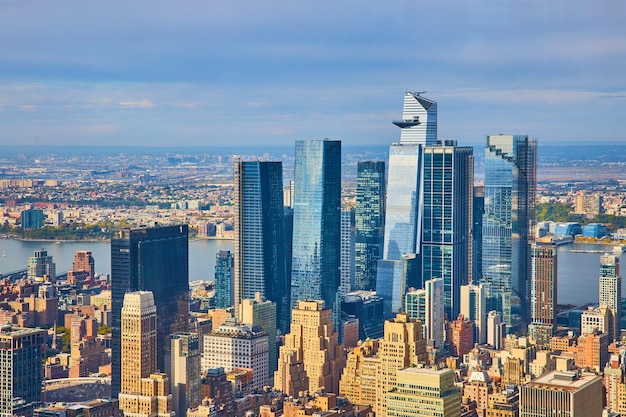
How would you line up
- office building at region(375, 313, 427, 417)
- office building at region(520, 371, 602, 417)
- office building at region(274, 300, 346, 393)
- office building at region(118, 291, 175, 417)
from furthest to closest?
office building at region(274, 300, 346, 393), office building at region(375, 313, 427, 417), office building at region(118, 291, 175, 417), office building at region(520, 371, 602, 417)

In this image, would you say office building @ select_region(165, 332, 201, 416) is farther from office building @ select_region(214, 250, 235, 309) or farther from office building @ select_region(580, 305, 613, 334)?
office building @ select_region(580, 305, 613, 334)

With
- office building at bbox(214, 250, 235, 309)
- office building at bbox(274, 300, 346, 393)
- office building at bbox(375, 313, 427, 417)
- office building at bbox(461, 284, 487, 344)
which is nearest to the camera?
office building at bbox(375, 313, 427, 417)

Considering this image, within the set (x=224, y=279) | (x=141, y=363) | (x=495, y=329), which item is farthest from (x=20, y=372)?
(x=495, y=329)

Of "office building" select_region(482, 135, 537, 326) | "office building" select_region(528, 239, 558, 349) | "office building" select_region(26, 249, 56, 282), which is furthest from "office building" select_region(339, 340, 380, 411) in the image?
"office building" select_region(26, 249, 56, 282)

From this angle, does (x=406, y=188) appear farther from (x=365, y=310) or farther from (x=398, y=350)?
(x=398, y=350)

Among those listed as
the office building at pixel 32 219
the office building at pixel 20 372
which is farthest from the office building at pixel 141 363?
the office building at pixel 32 219

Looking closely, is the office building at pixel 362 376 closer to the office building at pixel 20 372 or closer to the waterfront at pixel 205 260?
the office building at pixel 20 372
